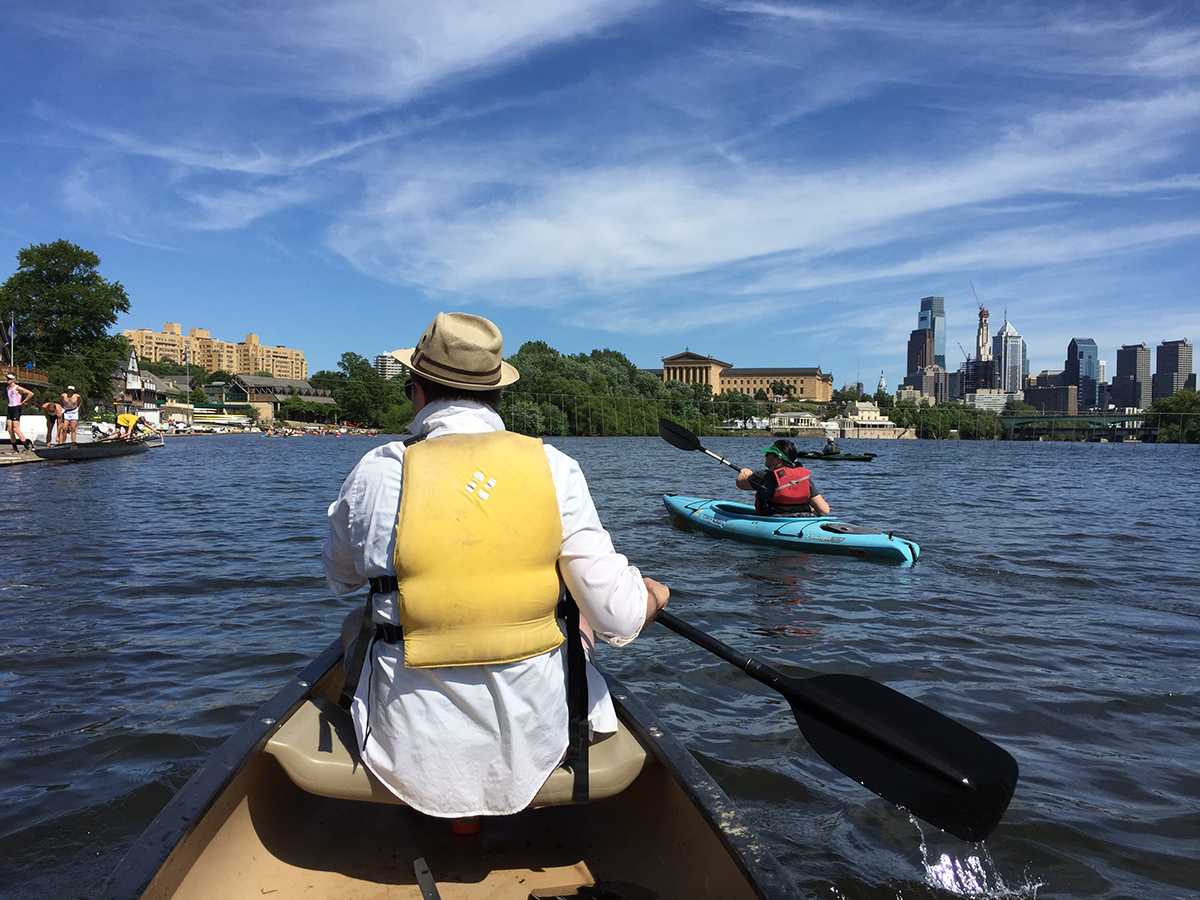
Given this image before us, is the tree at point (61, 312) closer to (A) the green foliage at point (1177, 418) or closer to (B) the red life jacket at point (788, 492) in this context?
(B) the red life jacket at point (788, 492)

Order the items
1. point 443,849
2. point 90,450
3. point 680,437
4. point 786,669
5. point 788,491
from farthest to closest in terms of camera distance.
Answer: point 90,450, point 680,437, point 788,491, point 786,669, point 443,849

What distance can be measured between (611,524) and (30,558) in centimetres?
844

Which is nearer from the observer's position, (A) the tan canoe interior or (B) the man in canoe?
(B) the man in canoe

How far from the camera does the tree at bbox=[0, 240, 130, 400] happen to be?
49.7m

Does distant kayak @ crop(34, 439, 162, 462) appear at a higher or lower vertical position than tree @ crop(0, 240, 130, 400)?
lower

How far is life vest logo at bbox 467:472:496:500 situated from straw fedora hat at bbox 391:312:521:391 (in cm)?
32

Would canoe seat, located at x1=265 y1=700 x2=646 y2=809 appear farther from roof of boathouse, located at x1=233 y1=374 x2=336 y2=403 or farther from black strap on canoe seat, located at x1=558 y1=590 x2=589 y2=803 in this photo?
roof of boathouse, located at x1=233 y1=374 x2=336 y2=403

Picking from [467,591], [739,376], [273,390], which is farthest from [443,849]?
[739,376]

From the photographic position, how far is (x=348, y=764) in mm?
2285

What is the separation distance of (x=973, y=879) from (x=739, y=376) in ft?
600

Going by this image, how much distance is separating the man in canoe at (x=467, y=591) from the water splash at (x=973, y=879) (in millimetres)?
2067

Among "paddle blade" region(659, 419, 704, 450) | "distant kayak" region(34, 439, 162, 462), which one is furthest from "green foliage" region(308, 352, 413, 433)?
"paddle blade" region(659, 419, 704, 450)

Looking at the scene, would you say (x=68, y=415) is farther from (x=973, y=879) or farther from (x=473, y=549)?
(x=973, y=879)

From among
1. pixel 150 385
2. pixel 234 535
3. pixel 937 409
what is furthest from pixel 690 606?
pixel 937 409
